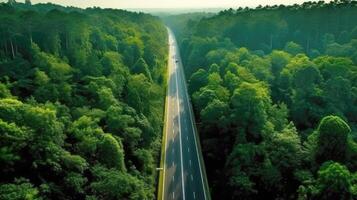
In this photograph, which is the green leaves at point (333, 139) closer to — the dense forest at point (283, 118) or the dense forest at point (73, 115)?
the dense forest at point (283, 118)

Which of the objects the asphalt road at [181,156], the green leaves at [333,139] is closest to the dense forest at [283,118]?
the green leaves at [333,139]

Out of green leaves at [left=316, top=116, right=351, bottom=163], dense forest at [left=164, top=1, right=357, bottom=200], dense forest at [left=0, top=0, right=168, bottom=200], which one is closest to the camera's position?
dense forest at [left=0, top=0, right=168, bottom=200]

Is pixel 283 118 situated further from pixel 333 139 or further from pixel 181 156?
pixel 181 156

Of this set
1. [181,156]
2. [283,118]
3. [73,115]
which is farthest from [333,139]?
[73,115]

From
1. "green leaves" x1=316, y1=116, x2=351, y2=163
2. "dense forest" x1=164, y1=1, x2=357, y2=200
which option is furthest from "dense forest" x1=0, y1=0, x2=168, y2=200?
"green leaves" x1=316, y1=116, x2=351, y2=163

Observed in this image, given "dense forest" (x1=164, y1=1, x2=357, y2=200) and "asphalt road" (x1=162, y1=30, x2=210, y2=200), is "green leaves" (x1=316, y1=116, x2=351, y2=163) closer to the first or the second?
"dense forest" (x1=164, y1=1, x2=357, y2=200)

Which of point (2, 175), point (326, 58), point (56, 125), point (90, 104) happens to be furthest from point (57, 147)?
point (326, 58)
